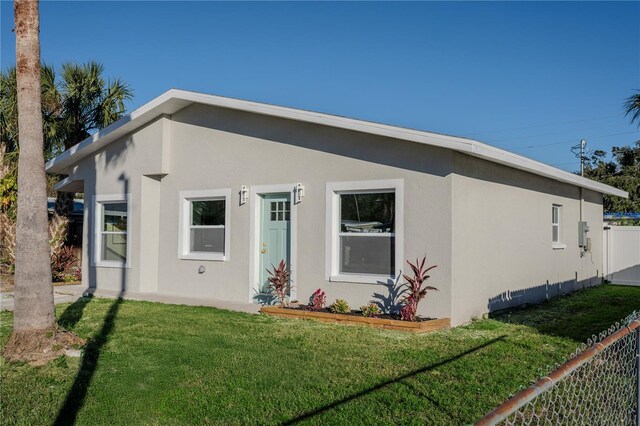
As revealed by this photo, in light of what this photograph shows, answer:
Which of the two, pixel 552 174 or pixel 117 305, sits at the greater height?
pixel 552 174

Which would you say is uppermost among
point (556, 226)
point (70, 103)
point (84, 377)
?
point (70, 103)

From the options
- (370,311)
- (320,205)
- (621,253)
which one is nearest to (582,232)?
(621,253)

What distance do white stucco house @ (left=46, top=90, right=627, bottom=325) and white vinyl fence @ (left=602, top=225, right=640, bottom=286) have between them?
3093 millimetres

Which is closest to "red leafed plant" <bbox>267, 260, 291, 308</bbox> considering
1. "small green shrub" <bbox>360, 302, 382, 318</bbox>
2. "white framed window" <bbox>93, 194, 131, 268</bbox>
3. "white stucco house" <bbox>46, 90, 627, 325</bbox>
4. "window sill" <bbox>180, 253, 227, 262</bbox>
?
"white stucco house" <bbox>46, 90, 627, 325</bbox>

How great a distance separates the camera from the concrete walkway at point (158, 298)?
38.3 ft

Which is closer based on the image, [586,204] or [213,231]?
[213,231]

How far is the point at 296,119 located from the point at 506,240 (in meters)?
4.93

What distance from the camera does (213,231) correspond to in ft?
43.3

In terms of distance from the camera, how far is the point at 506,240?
11.7 meters

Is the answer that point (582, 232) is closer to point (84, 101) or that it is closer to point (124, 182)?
point (124, 182)

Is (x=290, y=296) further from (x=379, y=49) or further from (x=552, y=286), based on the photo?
(x=379, y=49)

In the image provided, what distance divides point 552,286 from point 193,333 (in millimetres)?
9640

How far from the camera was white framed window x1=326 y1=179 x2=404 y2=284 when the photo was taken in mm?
10383

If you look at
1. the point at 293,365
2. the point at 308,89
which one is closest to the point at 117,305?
the point at 293,365
